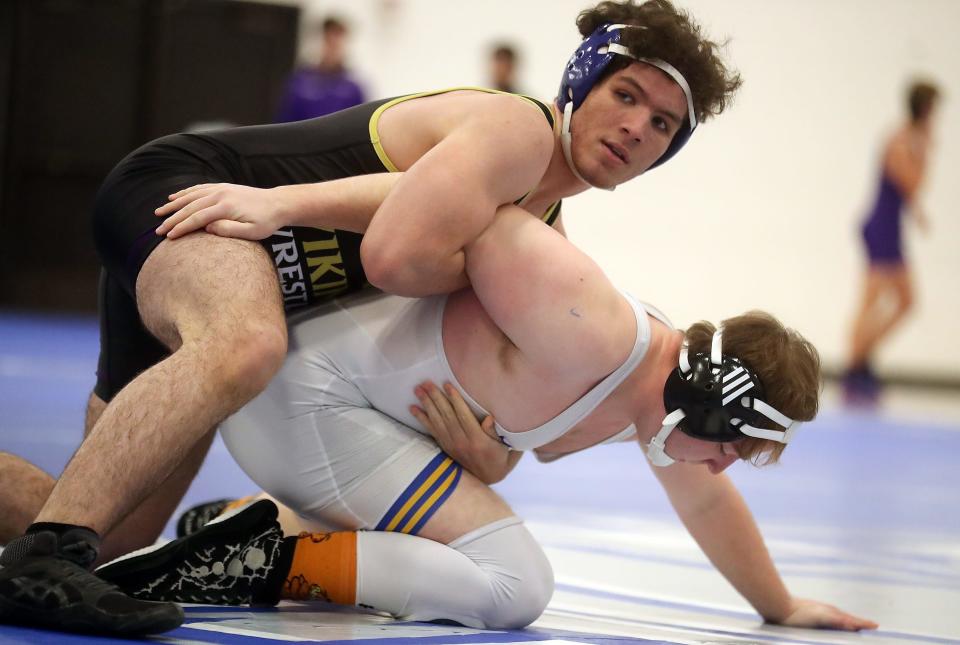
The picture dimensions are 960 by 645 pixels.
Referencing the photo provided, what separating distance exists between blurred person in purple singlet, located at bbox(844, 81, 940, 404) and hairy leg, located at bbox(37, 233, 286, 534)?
848 cm

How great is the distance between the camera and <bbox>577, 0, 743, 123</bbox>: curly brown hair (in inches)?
114

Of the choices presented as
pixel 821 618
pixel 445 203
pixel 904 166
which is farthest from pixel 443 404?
pixel 904 166

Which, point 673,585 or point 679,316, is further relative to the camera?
point 679,316

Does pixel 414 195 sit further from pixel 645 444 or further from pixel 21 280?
pixel 21 280

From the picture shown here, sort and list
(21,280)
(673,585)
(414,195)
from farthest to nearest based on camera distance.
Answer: (21,280) → (673,585) → (414,195)

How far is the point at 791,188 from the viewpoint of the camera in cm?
1215

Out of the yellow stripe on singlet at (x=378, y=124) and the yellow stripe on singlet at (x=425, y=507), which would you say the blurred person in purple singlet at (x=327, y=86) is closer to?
the yellow stripe on singlet at (x=378, y=124)

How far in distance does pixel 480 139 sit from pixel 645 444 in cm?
74

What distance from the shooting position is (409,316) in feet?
9.26

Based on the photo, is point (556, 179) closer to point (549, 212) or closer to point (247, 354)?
point (549, 212)

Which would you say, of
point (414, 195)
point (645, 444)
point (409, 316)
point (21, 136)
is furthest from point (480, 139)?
point (21, 136)

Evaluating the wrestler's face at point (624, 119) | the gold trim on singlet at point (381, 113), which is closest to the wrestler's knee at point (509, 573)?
the gold trim on singlet at point (381, 113)

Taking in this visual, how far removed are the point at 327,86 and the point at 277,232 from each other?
7.22 metres

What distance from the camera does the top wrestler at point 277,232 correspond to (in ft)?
7.18
